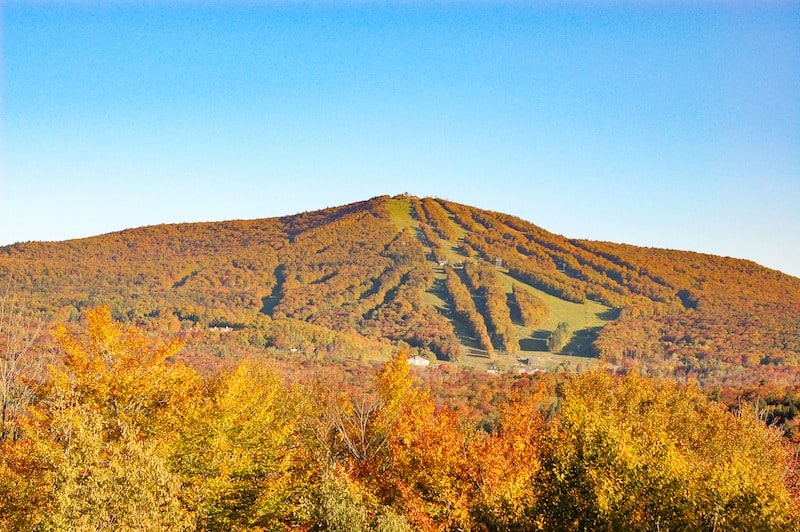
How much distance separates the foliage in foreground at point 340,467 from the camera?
835 inches

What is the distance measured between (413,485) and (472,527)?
8284 millimetres

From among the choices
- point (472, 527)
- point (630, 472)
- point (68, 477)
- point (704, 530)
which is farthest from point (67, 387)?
point (704, 530)

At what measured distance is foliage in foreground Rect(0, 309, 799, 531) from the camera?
835 inches

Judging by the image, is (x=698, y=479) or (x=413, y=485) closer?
(x=698, y=479)

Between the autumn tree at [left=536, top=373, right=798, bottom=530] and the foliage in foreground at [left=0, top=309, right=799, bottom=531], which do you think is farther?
the autumn tree at [left=536, top=373, right=798, bottom=530]

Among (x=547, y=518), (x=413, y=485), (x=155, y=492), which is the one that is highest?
(x=155, y=492)

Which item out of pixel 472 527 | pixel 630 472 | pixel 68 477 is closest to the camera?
pixel 68 477

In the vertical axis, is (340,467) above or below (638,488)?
below

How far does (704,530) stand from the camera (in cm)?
2131

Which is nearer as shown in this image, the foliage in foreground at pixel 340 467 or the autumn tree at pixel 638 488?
the foliage in foreground at pixel 340 467

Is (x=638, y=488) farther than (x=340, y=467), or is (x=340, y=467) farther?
(x=340, y=467)

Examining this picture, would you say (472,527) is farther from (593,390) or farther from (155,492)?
(593,390)

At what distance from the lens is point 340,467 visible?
32406 millimetres

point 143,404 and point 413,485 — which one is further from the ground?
point 143,404
